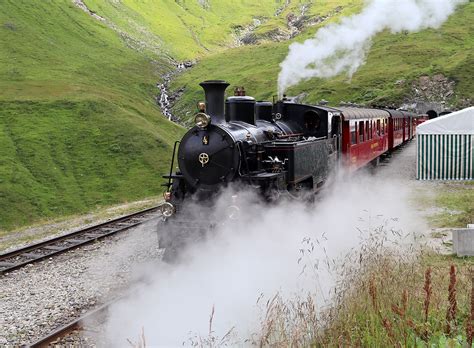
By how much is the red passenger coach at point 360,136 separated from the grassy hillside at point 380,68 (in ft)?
111

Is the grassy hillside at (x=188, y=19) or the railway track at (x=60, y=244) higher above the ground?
the grassy hillside at (x=188, y=19)

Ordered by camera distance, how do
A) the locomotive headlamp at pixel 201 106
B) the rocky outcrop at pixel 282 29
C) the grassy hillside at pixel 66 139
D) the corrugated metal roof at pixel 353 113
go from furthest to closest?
the rocky outcrop at pixel 282 29, the grassy hillside at pixel 66 139, the corrugated metal roof at pixel 353 113, the locomotive headlamp at pixel 201 106

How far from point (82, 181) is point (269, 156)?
93.1ft

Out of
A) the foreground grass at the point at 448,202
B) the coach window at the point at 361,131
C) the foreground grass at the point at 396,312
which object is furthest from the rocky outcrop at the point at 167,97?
the foreground grass at the point at 396,312

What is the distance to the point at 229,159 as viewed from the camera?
920 cm

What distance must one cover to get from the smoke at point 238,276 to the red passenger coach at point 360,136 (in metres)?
4.73

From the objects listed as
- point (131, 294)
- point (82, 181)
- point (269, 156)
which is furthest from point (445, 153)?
point (82, 181)

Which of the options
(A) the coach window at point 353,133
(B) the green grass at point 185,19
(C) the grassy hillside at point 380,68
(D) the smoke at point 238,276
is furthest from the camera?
(B) the green grass at point 185,19

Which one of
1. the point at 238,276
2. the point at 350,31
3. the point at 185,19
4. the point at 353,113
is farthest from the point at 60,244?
the point at 185,19

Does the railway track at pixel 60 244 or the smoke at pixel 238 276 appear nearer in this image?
the smoke at pixel 238 276

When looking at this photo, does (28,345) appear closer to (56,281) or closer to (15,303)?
(15,303)

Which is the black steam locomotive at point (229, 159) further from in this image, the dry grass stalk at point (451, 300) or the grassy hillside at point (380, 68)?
the grassy hillside at point (380, 68)

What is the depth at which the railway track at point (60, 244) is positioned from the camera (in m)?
11.3

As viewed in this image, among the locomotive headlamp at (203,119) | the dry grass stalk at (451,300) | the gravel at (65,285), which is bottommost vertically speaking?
the gravel at (65,285)
